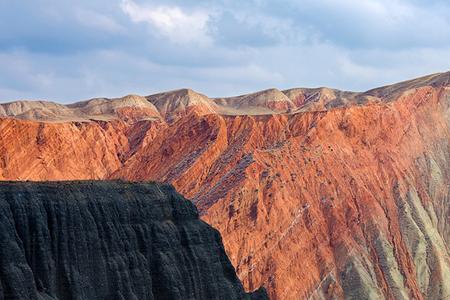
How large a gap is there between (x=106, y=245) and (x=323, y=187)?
74598mm

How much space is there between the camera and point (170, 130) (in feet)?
502

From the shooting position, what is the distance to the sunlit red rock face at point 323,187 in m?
116

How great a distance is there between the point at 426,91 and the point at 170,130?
121 ft

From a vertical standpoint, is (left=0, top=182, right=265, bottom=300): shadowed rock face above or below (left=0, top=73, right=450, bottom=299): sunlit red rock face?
above

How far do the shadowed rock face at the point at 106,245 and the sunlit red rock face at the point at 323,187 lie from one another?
46.9 metres

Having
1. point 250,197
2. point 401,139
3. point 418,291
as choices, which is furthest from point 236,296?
point 401,139

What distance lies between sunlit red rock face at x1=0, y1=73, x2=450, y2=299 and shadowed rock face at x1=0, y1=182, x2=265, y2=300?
46945 mm

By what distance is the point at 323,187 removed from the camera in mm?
127375

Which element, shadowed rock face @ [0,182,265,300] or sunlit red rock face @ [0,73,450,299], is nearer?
shadowed rock face @ [0,182,265,300]

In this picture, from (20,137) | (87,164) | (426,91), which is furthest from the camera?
(87,164)

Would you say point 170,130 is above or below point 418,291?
above

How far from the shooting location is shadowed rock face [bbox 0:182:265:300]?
49281mm

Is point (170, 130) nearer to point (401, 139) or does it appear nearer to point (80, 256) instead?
point (401, 139)

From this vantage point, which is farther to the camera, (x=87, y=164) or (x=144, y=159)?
(x=87, y=164)
